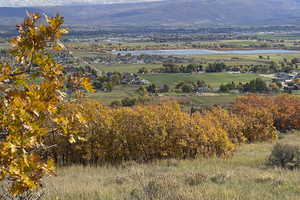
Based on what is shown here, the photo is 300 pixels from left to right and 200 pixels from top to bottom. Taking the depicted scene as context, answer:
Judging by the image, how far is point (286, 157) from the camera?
11.9 m

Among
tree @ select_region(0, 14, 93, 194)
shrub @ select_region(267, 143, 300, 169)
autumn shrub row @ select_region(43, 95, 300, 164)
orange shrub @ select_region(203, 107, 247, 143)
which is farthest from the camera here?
orange shrub @ select_region(203, 107, 247, 143)

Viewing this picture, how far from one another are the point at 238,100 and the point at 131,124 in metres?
13.9

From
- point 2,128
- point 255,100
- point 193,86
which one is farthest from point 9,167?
point 193,86

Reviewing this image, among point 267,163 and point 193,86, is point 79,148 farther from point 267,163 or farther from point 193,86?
point 193,86

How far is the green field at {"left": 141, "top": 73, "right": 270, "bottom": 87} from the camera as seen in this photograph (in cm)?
6209

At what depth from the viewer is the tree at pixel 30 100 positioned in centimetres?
330

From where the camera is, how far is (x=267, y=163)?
40.2 ft

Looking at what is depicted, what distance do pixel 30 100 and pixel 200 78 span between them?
62.8m

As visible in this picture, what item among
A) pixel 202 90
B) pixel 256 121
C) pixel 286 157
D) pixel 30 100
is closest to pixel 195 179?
pixel 286 157

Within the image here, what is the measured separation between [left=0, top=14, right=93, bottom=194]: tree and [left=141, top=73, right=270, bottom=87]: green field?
181ft

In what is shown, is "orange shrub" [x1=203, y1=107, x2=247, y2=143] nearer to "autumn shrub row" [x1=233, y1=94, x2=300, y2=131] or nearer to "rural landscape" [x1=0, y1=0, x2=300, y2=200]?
"rural landscape" [x1=0, y1=0, x2=300, y2=200]

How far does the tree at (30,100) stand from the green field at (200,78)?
55.2m

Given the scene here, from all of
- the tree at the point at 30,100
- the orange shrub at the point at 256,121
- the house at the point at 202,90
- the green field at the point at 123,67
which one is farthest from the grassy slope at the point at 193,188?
the green field at the point at 123,67

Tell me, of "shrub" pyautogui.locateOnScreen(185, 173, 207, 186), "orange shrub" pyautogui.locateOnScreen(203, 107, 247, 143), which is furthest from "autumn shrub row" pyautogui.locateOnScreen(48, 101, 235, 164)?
"shrub" pyautogui.locateOnScreen(185, 173, 207, 186)
